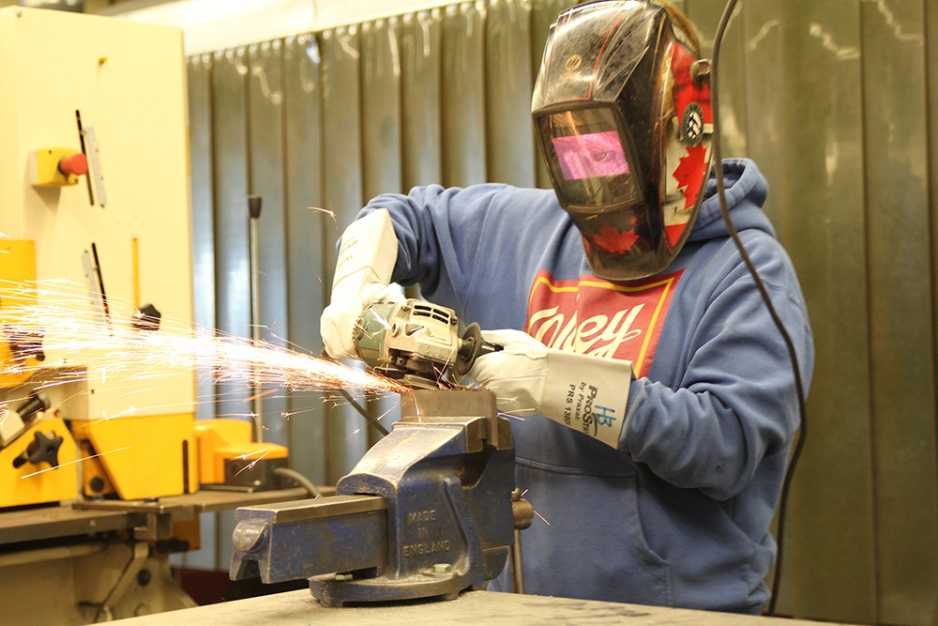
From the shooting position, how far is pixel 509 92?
3.49 meters

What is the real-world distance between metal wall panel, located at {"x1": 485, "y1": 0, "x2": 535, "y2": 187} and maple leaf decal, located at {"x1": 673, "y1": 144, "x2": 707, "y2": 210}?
178 centimetres

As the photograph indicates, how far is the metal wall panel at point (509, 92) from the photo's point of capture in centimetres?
345

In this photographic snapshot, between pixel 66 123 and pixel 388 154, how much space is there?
54.9 inches

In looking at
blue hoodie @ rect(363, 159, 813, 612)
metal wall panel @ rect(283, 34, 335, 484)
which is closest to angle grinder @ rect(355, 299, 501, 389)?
blue hoodie @ rect(363, 159, 813, 612)

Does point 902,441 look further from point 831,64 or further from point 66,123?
point 66,123

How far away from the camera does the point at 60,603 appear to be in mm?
2535

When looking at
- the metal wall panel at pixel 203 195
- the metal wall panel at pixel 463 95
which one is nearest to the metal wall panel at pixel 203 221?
the metal wall panel at pixel 203 195

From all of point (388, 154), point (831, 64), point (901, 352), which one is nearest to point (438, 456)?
point (901, 352)

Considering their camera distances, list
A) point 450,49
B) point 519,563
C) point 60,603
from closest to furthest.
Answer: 1. point 519,563
2. point 60,603
3. point 450,49

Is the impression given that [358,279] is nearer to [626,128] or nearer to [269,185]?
[626,128]

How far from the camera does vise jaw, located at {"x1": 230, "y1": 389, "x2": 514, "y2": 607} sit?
1.16 metres

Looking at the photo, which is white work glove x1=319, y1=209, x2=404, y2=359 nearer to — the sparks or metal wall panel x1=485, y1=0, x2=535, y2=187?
the sparks

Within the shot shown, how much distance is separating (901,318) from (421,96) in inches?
76.8

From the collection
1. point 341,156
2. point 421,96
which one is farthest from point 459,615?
point 341,156
